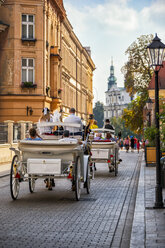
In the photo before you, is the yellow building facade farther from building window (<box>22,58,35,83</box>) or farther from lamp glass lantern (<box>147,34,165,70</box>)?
lamp glass lantern (<box>147,34,165,70</box>)

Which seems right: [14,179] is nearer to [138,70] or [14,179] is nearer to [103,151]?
[103,151]

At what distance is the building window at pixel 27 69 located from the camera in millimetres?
36844

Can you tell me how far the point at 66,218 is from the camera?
8.84 meters

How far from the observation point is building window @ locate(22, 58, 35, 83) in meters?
36.8

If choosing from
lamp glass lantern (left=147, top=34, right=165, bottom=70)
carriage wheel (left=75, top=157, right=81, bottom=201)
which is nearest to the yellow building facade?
carriage wheel (left=75, top=157, right=81, bottom=201)

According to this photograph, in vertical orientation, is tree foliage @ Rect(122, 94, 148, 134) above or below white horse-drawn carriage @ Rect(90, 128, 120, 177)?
above

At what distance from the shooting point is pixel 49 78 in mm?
39656

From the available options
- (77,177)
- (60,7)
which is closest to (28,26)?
(60,7)

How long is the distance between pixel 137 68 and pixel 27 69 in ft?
61.9

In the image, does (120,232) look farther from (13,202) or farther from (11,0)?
(11,0)

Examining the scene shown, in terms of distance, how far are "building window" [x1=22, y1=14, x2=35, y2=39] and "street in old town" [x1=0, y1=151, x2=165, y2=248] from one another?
2508 cm

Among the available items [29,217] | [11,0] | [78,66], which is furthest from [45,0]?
[29,217]

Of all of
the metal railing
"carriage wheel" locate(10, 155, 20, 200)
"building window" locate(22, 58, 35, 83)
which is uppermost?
"building window" locate(22, 58, 35, 83)

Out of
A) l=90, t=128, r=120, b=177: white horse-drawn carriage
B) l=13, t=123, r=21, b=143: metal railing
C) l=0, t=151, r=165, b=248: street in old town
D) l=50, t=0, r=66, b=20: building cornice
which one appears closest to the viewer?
l=0, t=151, r=165, b=248: street in old town
